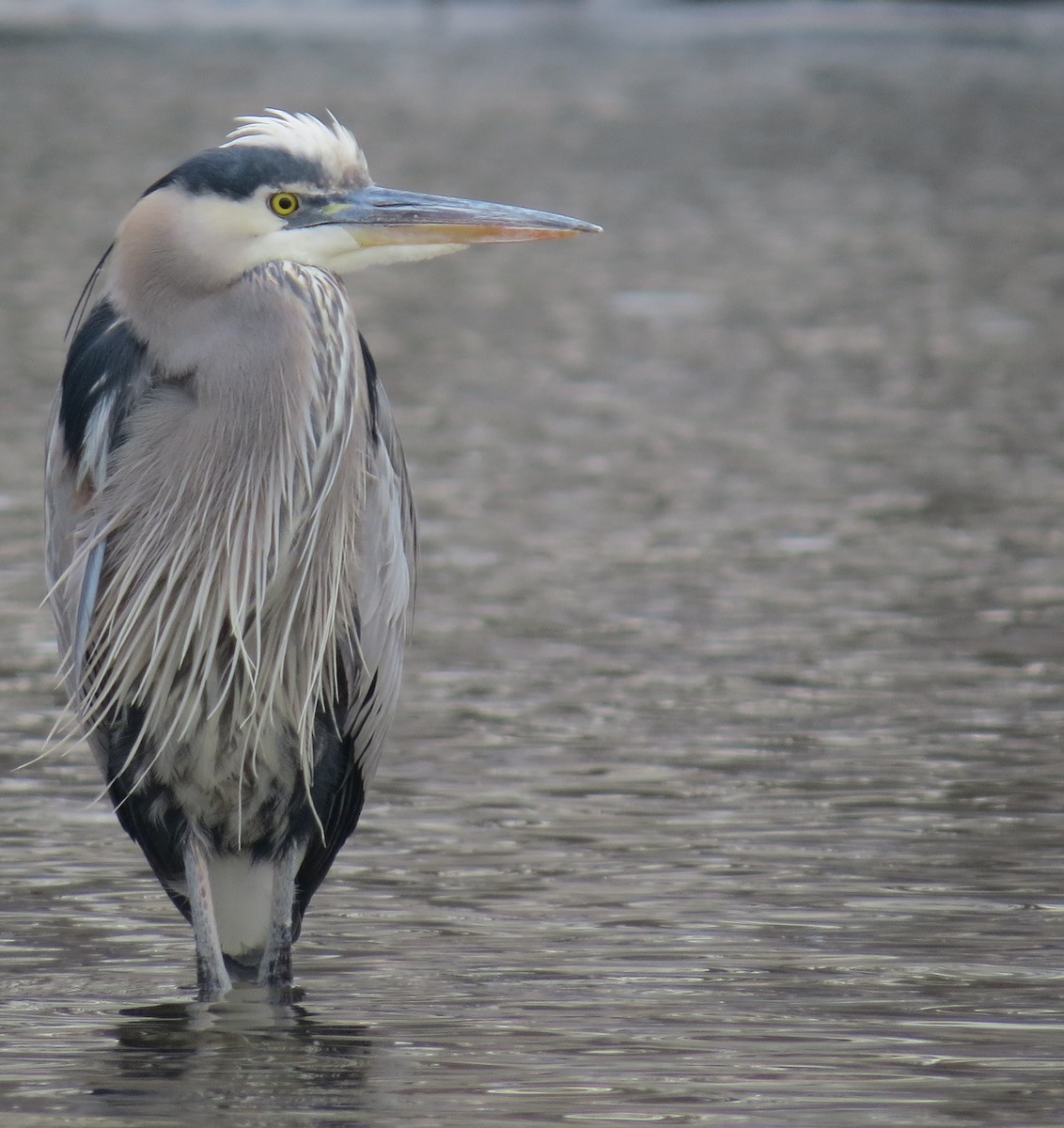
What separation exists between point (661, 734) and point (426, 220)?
2.33m

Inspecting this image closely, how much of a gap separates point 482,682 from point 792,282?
29.1ft

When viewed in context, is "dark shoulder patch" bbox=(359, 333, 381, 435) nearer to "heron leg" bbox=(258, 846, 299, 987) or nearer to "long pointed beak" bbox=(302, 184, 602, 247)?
"long pointed beak" bbox=(302, 184, 602, 247)

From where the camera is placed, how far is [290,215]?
4688mm

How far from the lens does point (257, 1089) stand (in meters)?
4.31

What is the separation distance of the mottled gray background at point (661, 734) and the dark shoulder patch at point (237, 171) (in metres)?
1.58

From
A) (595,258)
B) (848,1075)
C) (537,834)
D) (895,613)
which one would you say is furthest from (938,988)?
(595,258)

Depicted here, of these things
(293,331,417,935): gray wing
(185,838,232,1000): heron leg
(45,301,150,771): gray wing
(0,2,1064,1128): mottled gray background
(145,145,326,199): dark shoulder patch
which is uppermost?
(145,145,326,199): dark shoulder patch

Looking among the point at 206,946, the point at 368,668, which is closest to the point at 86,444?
the point at 368,668

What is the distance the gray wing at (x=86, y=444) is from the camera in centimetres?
477

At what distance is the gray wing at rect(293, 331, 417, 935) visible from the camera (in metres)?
4.98

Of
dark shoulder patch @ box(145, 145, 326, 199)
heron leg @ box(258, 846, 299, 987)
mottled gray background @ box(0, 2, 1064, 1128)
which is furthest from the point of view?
heron leg @ box(258, 846, 299, 987)

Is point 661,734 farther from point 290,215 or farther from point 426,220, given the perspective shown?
point 290,215

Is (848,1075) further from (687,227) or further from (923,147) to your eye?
(923,147)

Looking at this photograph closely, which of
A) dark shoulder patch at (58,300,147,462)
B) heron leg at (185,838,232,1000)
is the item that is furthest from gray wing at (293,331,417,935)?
dark shoulder patch at (58,300,147,462)
